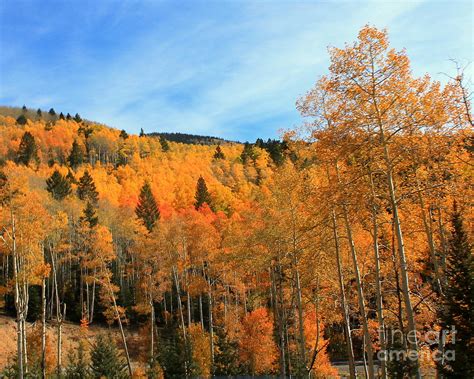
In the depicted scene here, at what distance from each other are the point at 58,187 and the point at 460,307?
5336 centimetres

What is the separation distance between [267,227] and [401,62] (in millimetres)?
10300

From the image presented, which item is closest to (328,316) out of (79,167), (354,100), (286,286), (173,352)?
(286,286)

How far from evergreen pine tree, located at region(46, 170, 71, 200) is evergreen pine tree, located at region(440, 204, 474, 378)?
50.5 m

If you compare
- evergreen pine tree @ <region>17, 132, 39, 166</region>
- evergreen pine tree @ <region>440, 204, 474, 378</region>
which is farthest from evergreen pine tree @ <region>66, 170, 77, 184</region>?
evergreen pine tree @ <region>440, 204, 474, 378</region>

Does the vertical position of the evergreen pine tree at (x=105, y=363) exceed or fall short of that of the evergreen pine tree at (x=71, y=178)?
it falls short

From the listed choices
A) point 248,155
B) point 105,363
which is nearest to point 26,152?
point 248,155

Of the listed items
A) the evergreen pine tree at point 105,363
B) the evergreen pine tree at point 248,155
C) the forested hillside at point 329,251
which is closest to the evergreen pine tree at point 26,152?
the forested hillside at point 329,251

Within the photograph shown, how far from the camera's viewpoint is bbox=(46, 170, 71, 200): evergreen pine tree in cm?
5390

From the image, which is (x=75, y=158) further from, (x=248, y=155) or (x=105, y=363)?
(x=105, y=363)

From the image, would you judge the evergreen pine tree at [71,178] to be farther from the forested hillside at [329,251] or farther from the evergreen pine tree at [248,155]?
the evergreen pine tree at [248,155]

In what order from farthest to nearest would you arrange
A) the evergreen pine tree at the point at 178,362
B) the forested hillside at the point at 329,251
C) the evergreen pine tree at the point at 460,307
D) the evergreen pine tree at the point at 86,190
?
the evergreen pine tree at the point at 86,190 < the evergreen pine tree at the point at 178,362 < the evergreen pine tree at the point at 460,307 < the forested hillside at the point at 329,251

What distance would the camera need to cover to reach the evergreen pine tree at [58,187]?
53.9m

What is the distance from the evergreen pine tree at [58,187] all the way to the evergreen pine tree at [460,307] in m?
50.5

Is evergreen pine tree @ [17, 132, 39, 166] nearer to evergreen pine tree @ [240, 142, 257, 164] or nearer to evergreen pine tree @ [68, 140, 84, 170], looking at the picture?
evergreen pine tree @ [68, 140, 84, 170]
